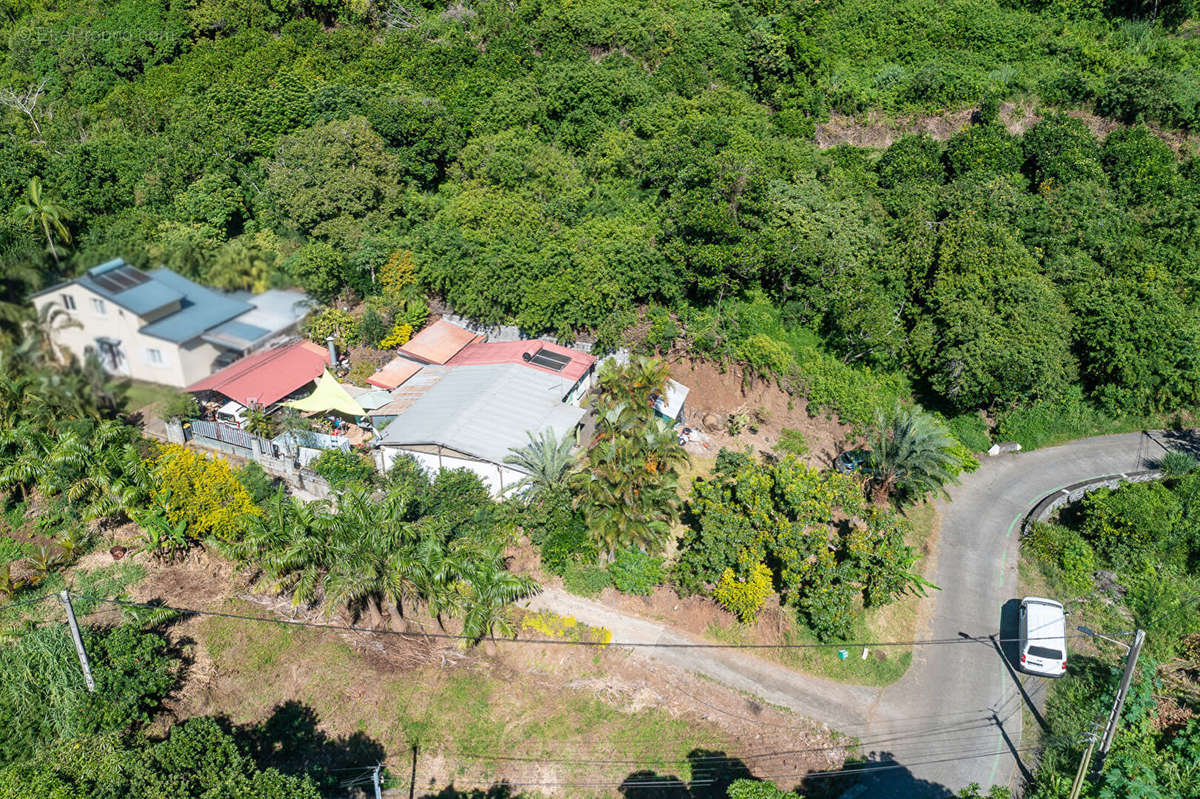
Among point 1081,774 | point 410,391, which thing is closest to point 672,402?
point 410,391

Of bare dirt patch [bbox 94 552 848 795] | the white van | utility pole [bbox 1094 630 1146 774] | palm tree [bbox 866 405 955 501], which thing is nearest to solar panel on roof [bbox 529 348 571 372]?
bare dirt patch [bbox 94 552 848 795]

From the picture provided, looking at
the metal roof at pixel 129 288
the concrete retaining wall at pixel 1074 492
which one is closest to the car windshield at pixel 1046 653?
the concrete retaining wall at pixel 1074 492

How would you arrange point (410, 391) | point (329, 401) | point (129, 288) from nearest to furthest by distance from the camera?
1. point (129, 288)
2. point (329, 401)
3. point (410, 391)

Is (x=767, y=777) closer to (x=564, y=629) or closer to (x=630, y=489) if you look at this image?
(x=564, y=629)

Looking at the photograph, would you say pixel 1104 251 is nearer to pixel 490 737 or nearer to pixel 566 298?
pixel 566 298

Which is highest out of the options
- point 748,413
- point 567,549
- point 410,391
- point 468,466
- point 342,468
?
point 410,391

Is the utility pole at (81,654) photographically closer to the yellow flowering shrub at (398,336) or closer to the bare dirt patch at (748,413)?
the yellow flowering shrub at (398,336)
